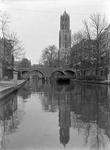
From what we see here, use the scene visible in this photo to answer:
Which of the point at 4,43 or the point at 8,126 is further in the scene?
the point at 4,43

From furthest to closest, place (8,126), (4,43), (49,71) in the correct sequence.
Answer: (49,71)
(4,43)
(8,126)

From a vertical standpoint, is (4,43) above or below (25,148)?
above

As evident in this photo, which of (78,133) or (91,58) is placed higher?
(91,58)

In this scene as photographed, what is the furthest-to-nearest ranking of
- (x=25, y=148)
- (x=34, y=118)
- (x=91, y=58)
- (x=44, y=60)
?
(x=44, y=60) < (x=91, y=58) < (x=34, y=118) < (x=25, y=148)

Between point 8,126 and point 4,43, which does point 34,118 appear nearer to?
point 8,126

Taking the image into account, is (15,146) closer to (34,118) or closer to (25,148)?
(25,148)

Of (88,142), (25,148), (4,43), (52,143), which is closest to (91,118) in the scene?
(88,142)

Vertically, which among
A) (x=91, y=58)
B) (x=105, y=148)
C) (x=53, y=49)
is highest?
(x=53, y=49)

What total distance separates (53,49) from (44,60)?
7737 millimetres

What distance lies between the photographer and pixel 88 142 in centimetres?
434

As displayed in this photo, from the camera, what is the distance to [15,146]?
407cm

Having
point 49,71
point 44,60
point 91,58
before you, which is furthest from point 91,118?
point 44,60

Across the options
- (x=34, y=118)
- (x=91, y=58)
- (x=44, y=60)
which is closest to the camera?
(x=34, y=118)

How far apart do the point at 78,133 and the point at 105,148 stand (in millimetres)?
1072
